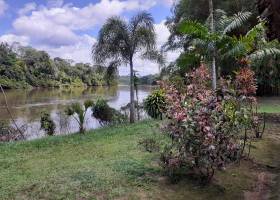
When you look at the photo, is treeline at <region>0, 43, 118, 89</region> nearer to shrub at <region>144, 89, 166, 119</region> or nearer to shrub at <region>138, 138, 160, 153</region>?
shrub at <region>144, 89, 166, 119</region>

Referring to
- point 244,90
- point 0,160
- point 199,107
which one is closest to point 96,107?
point 0,160

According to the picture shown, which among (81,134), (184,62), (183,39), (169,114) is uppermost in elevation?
(183,39)

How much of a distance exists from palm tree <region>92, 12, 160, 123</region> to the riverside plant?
28.9ft

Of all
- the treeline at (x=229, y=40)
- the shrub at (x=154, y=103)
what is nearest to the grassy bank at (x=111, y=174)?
the treeline at (x=229, y=40)

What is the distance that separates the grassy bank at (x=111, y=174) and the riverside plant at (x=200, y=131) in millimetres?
304

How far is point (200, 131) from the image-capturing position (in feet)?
20.1

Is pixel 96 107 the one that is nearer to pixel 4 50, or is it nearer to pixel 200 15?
pixel 200 15

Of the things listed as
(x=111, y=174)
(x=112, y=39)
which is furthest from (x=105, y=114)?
(x=111, y=174)

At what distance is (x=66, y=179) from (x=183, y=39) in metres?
23.0

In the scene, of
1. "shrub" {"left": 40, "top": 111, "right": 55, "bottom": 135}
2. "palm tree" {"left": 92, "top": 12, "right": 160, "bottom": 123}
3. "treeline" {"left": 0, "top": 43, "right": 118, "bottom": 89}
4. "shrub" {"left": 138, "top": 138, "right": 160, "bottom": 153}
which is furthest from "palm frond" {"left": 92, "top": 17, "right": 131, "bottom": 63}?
"treeline" {"left": 0, "top": 43, "right": 118, "bottom": 89}

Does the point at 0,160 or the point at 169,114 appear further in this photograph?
the point at 0,160

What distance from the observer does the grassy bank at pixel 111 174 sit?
6070 millimetres

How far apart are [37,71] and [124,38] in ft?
188

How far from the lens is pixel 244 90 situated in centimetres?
812
